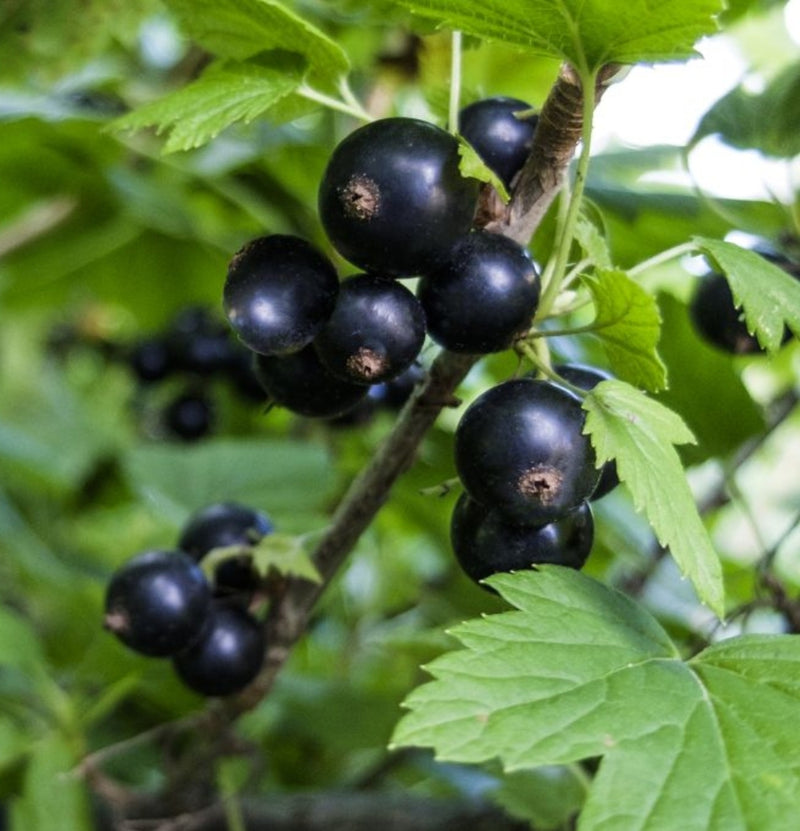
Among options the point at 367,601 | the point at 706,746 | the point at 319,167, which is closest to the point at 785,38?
the point at 319,167

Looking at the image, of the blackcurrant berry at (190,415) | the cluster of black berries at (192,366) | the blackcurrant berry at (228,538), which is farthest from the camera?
the blackcurrant berry at (190,415)

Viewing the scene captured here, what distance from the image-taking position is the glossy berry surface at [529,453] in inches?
31.4

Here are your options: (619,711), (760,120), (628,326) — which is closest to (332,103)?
(628,326)

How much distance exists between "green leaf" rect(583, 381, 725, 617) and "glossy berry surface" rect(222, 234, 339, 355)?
21 centimetres

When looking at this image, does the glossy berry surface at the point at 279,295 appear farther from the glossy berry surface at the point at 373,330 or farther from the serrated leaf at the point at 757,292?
the serrated leaf at the point at 757,292

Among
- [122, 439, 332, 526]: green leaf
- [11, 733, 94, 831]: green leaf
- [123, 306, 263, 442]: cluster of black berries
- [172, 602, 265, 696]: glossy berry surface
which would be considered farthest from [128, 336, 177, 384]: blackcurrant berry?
[172, 602, 265, 696]: glossy berry surface

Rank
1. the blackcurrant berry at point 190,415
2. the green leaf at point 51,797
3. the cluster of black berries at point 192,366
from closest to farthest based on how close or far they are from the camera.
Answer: the green leaf at point 51,797 → the cluster of black berries at point 192,366 → the blackcurrant berry at point 190,415

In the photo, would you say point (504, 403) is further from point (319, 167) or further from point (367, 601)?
point (367, 601)

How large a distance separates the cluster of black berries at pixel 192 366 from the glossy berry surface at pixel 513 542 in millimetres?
1093

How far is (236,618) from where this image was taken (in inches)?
43.8

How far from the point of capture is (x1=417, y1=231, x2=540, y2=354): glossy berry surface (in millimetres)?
822

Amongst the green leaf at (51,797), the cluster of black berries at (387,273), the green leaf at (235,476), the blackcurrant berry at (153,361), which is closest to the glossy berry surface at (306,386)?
the cluster of black berries at (387,273)

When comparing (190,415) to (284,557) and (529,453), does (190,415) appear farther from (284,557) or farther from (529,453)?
(529,453)

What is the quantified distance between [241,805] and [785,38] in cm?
Answer: 224
